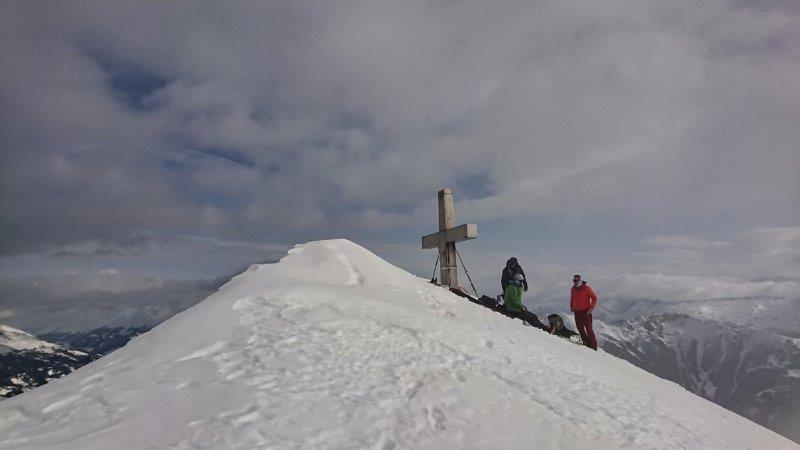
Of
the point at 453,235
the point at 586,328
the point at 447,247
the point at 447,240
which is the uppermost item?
the point at 453,235

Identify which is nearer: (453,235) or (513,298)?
(513,298)

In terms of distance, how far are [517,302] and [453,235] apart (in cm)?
336

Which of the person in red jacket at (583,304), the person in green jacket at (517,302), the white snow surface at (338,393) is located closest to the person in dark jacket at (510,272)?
the person in green jacket at (517,302)

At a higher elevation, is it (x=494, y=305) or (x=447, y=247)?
(x=447, y=247)

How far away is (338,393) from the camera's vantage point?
4.55m

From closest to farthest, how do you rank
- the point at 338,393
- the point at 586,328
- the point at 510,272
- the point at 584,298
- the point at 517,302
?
the point at 338,393 < the point at 517,302 < the point at 586,328 < the point at 584,298 < the point at 510,272

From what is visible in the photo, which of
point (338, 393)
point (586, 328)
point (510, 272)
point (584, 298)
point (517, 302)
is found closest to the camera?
point (338, 393)

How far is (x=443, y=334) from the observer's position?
7098mm

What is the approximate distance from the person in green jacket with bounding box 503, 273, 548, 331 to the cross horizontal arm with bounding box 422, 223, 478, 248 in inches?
84.7

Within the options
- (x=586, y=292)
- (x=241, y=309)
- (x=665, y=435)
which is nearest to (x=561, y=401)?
(x=665, y=435)

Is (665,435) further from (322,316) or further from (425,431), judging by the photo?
(322,316)

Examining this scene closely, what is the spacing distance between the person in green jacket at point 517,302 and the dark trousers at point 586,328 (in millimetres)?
1363

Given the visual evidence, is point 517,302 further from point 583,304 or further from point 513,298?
point 583,304

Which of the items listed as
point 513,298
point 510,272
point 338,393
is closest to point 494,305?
point 513,298
